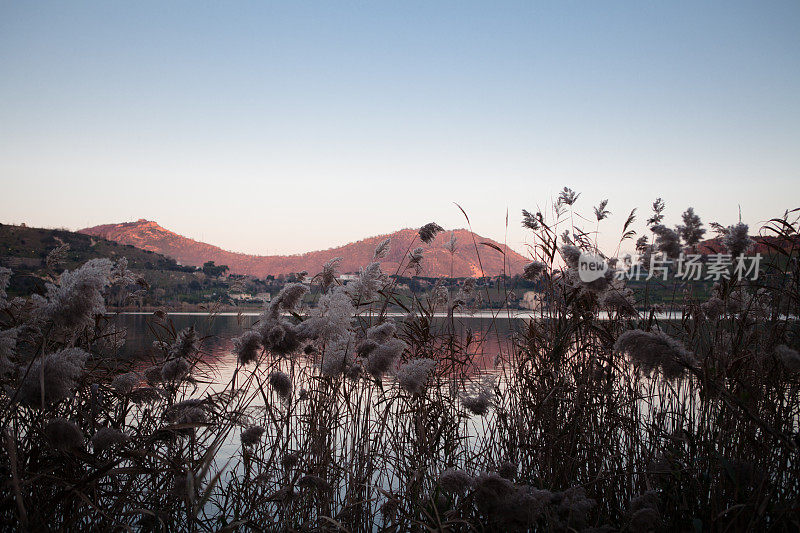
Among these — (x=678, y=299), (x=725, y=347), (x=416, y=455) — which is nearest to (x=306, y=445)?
A: (x=416, y=455)

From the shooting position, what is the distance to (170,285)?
46344mm

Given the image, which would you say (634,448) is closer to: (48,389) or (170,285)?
(48,389)

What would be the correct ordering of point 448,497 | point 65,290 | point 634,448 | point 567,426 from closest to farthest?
point 65,290, point 448,497, point 567,426, point 634,448

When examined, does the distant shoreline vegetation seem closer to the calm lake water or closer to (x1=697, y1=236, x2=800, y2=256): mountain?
(x1=697, y1=236, x2=800, y2=256): mountain

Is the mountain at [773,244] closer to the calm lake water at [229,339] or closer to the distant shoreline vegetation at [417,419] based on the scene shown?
the distant shoreline vegetation at [417,419]

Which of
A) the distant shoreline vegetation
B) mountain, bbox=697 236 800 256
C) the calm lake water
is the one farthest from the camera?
the calm lake water

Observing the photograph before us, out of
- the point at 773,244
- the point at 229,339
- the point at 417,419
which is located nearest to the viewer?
the point at 773,244

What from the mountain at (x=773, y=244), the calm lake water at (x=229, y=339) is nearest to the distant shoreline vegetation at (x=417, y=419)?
the mountain at (x=773, y=244)

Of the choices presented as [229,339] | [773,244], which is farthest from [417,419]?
[229,339]

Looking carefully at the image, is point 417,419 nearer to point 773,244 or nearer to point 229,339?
point 773,244

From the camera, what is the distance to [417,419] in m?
3.26

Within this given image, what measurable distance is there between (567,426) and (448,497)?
0.94 meters

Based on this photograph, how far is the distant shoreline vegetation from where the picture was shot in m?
1.80

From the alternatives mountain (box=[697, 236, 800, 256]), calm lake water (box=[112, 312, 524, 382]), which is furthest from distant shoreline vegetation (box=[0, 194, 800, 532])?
calm lake water (box=[112, 312, 524, 382])
